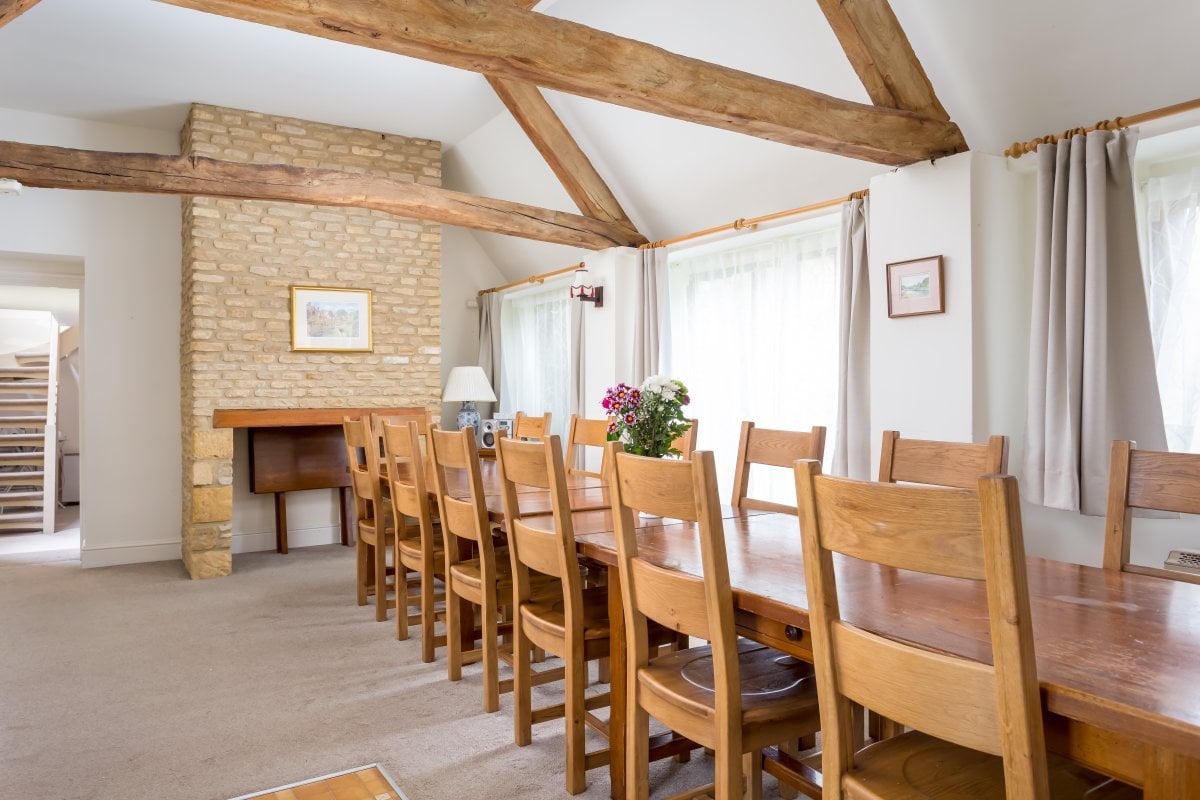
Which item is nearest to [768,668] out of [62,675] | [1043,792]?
[1043,792]

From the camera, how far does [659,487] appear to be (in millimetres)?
1661

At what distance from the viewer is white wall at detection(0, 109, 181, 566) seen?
523cm

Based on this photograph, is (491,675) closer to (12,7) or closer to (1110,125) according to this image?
(12,7)

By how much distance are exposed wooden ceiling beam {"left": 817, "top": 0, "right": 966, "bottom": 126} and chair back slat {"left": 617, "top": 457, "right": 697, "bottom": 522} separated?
7.67 feet

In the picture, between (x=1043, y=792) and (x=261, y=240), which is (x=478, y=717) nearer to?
(x=1043, y=792)

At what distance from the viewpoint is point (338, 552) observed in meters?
5.70

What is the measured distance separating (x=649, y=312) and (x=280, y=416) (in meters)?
2.63

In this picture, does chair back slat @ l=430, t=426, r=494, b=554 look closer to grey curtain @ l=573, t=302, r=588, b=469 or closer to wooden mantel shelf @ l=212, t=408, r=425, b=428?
wooden mantel shelf @ l=212, t=408, r=425, b=428

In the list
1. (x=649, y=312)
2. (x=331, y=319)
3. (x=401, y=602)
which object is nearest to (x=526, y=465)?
(x=401, y=602)

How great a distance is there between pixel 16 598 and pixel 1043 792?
5272 millimetres

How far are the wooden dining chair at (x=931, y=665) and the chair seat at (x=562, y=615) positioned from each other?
100 cm

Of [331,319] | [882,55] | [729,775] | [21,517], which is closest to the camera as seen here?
[729,775]

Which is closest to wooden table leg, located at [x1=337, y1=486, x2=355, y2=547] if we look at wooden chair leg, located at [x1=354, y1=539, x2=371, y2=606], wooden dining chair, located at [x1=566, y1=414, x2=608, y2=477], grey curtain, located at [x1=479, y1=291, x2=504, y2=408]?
grey curtain, located at [x1=479, y1=291, x2=504, y2=408]

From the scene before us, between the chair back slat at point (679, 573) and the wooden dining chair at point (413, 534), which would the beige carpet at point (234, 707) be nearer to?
the wooden dining chair at point (413, 534)
